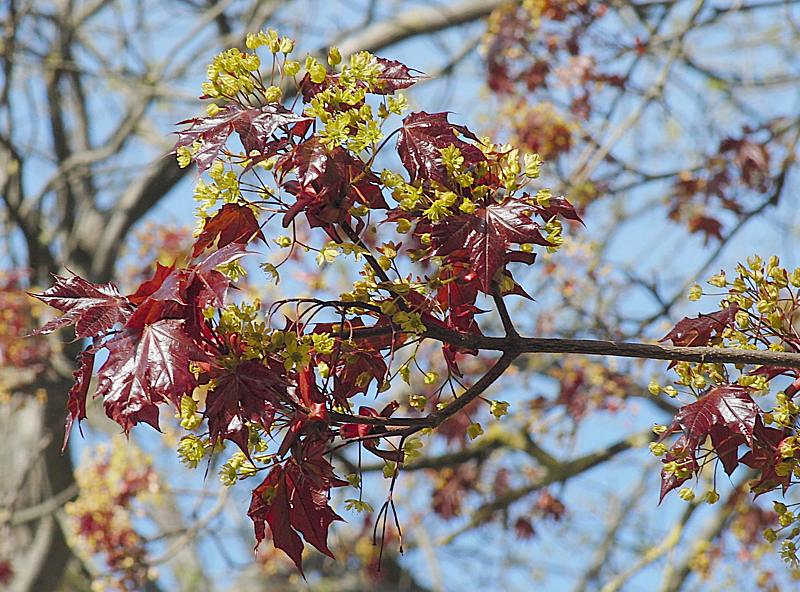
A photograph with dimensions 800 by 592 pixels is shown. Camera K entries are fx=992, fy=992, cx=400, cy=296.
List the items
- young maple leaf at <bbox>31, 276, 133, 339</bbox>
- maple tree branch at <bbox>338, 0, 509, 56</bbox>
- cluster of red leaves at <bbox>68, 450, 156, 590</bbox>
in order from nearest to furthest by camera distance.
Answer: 1. young maple leaf at <bbox>31, 276, 133, 339</bbox>
2. cluster of red leaves at <bbox>68, 450, 156, 590</bbox>
3. maple tree branch at <bbox>338, 0, 509, 56</bbox>

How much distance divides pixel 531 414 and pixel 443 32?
243 centimetres

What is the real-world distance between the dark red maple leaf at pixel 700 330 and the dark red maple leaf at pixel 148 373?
0.79 meters

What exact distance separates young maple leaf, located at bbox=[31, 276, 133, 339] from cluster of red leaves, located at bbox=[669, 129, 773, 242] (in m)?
3.31

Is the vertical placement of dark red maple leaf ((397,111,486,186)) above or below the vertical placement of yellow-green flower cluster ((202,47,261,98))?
below

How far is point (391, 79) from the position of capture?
1589 millimetres

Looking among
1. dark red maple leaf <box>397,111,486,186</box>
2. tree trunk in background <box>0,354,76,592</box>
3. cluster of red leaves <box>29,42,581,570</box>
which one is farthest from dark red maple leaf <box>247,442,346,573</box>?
tree trunk in background <box>0,354,76,592</box>

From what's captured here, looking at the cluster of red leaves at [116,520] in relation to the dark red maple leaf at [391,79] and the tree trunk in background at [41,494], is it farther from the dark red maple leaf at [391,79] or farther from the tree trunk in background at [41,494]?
the dark red maple leaf at [391,79]

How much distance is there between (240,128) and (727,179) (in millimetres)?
3326

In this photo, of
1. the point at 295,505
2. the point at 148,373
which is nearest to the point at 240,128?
the point at 148,373

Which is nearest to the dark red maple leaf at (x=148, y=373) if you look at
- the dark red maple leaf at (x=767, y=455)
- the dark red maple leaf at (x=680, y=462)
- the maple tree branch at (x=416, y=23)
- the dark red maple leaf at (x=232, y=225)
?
the dark red maple leaf at (x=232, y=225)

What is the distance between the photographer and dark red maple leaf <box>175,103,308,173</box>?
1.51m

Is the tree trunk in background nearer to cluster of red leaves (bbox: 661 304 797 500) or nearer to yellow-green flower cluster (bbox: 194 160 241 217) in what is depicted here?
yellow-green flower cluster (bbox: 194 160 241 217)

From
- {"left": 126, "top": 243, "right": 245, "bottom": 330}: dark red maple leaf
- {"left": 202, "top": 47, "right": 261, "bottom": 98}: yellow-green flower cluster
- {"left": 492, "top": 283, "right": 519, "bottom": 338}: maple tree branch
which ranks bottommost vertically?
{"left": 126, "top": 243, "right": 245, "bottom": 330}: dark red maple leaf

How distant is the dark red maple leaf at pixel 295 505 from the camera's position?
4.87ft
